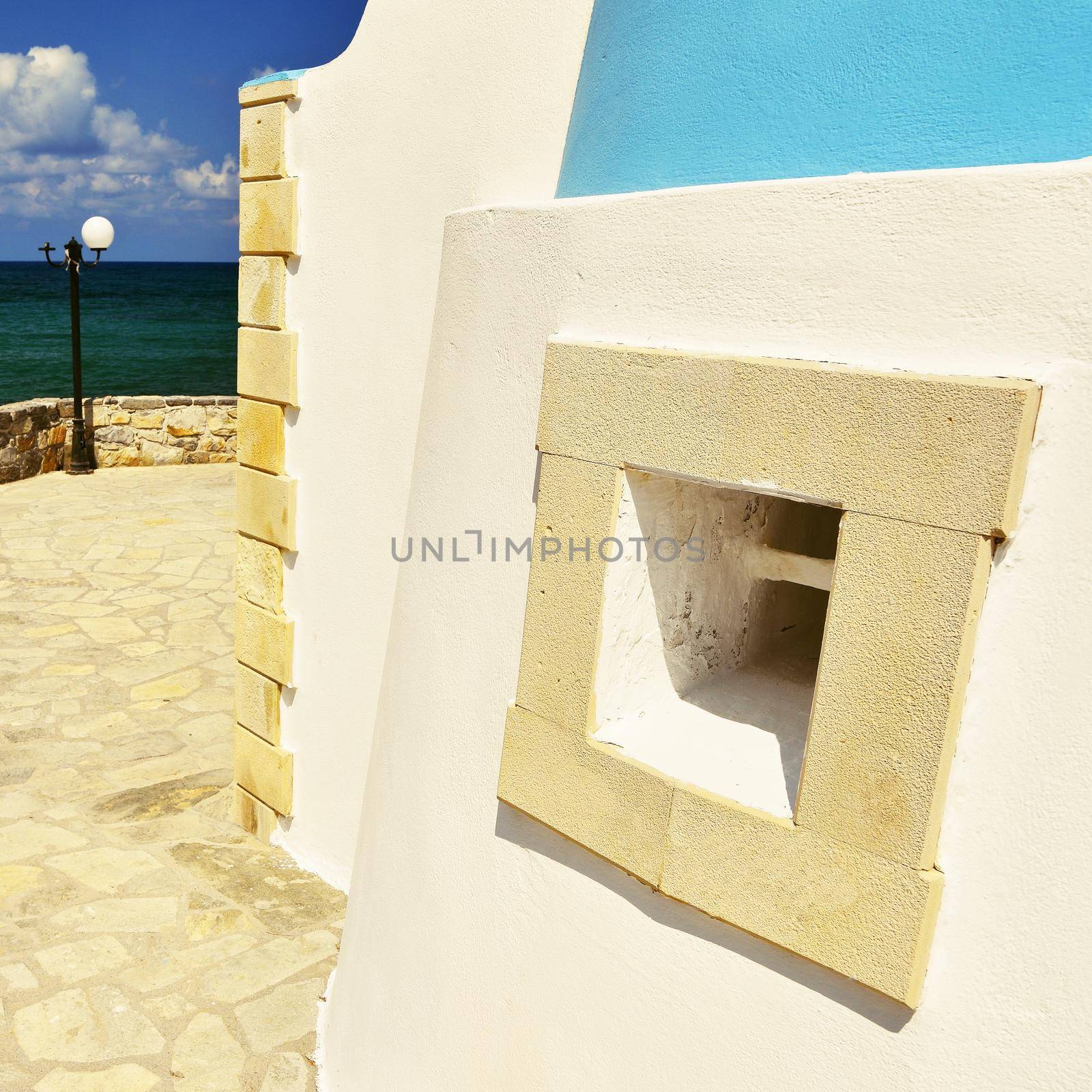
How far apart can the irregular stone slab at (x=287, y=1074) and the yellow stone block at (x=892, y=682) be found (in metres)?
2.46

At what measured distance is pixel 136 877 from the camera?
474cm

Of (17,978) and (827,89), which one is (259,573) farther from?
(827,89)

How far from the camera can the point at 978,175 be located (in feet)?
6.16

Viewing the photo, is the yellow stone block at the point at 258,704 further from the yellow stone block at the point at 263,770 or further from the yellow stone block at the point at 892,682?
the yellow stone block at the point at 892,682

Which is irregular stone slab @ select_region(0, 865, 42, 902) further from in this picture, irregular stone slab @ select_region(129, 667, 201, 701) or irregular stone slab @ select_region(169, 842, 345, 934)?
irregular stone slab @ select_region(129, 667, 201, 701)

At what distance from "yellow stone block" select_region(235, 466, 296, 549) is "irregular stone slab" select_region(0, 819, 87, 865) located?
5.92 ft

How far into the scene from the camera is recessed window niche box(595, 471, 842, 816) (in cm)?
247

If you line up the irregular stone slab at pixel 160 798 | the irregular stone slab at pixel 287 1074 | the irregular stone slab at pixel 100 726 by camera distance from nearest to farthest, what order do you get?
the irregular stone slab at pixel 287 1074 < the irregular stone slab at pixel 160 798 < the irregular stone slab at pixel 100 726

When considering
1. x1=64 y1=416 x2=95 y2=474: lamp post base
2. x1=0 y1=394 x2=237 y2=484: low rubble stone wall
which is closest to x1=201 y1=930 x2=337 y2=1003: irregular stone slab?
x1=0 y1=394 x2=237 y2=484: low rubble stone wall

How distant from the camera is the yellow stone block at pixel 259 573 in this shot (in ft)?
15.8

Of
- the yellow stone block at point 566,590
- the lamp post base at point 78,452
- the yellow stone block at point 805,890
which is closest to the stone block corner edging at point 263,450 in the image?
the yellow stone block at point 566,590

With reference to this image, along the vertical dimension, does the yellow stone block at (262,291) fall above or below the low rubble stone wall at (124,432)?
above

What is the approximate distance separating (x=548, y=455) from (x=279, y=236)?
100 inches

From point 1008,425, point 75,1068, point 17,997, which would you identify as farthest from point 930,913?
point 17,997
